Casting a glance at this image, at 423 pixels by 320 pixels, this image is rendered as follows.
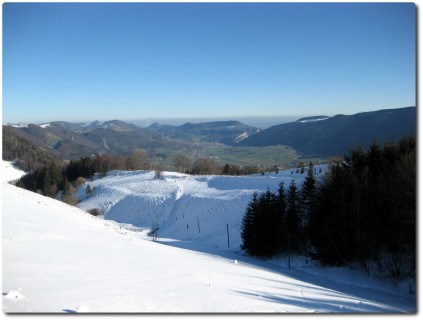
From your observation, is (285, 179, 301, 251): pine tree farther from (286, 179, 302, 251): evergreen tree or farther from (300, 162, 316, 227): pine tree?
(300, 162, 316, 227): pine tree

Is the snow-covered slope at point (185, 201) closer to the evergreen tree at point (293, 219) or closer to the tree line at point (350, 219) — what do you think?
the tree line at point (350, 219)

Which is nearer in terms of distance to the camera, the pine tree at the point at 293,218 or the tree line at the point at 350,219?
the tree line at the point at 350,219

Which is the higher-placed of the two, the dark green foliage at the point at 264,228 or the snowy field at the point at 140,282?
the snowy field at the point at 140,282

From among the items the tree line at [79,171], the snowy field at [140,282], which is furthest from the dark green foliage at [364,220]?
the tree line at [79,171]

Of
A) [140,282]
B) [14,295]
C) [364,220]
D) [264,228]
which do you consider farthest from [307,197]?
[14,295]

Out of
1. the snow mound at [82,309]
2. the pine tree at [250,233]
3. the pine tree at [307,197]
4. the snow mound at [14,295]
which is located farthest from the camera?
the pine tree at [307,197]

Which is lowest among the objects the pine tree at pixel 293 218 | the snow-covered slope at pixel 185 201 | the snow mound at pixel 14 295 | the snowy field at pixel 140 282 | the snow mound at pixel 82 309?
the snow-covered slope at pixel 185 201

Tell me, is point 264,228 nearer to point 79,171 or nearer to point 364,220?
point 364,220

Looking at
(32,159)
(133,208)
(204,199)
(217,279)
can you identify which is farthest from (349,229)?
(32,159)
